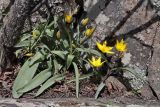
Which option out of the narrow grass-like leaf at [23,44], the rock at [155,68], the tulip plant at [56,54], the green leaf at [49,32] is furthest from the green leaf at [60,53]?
the rock at [155,68]

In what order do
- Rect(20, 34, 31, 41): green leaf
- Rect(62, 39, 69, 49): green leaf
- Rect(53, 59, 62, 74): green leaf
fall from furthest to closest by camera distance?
Rect(20, 34, 31, 41): green leaf < Rect(62, 39, 69, 49): green leaf < Rect(53, 59, 62, 74): green leaf

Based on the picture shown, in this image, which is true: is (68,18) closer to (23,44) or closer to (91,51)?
(91,51)

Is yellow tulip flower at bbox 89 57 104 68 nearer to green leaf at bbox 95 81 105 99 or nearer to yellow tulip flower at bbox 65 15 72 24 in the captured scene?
green leaf at bbox 95 81 105 99

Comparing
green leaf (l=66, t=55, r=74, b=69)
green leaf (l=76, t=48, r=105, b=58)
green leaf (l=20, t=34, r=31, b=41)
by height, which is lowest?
green leaf (l=66, t=55, r=74, b=69)

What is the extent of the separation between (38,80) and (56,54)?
296mm

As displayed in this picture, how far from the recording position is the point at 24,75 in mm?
A: 3859

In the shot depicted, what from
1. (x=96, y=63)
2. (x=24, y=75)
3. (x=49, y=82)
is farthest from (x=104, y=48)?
(x=24, y=75)

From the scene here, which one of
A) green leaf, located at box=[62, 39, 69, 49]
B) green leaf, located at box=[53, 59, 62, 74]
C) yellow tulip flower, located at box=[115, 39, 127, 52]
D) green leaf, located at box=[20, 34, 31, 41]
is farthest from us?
green leaf, located at box=[20, 34, 31, 41]

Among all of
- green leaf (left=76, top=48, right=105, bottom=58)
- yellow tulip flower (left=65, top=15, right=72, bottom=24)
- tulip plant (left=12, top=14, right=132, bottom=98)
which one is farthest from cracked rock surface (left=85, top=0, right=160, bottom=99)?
yellow tulip flower (left=65, top=15, right=72, bottom=24)

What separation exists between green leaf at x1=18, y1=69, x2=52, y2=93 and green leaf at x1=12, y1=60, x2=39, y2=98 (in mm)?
38

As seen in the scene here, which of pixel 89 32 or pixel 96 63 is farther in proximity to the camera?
pixel 89 32

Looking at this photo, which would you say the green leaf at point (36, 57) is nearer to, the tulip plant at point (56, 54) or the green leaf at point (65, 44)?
the tulip plant at point (56, 54)

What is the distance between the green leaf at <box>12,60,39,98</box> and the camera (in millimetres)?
3781

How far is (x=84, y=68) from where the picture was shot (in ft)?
13.3
